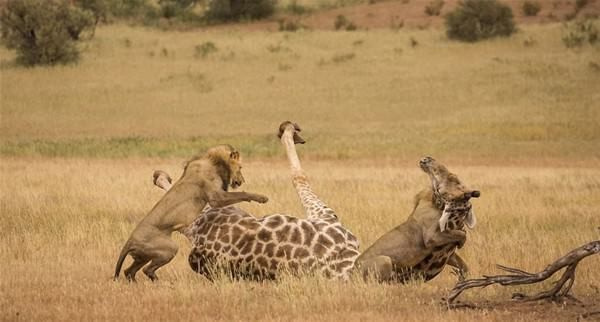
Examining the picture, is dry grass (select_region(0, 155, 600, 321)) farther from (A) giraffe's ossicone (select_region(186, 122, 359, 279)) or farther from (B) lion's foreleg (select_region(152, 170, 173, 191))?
(B) lion's foreleg (select_region(152, 170, 173, 191))

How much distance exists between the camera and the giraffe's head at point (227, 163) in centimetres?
905

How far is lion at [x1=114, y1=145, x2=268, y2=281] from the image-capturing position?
8742 mm

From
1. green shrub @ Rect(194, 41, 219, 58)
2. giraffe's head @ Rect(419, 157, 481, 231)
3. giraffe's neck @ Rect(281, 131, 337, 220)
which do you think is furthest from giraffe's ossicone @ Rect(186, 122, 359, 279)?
green shrub @ Rect(194, 41, 219, 58)

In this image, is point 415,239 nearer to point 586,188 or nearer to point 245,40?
point 586,188

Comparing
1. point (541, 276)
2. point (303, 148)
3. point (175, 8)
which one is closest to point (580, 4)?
point (175, 8)

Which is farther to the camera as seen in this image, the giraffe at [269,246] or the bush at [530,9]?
the bush at [530,9]

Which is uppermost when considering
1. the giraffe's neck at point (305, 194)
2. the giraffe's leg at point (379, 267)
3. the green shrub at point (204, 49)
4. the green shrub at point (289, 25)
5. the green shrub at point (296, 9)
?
the giraffe's neck at point (305, 194)

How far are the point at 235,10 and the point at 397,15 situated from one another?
9073mm

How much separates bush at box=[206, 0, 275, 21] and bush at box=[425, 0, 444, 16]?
913 cm

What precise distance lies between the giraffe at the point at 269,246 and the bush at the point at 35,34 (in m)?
35.8

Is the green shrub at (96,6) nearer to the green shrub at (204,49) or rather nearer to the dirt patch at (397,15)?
the dirt patch at (397,15)

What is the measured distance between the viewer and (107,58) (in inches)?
1809

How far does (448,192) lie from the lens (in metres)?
8.08

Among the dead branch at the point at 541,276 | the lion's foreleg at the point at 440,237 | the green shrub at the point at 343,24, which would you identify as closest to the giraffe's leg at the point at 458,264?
the lion's foreleg at the point at 440,237
